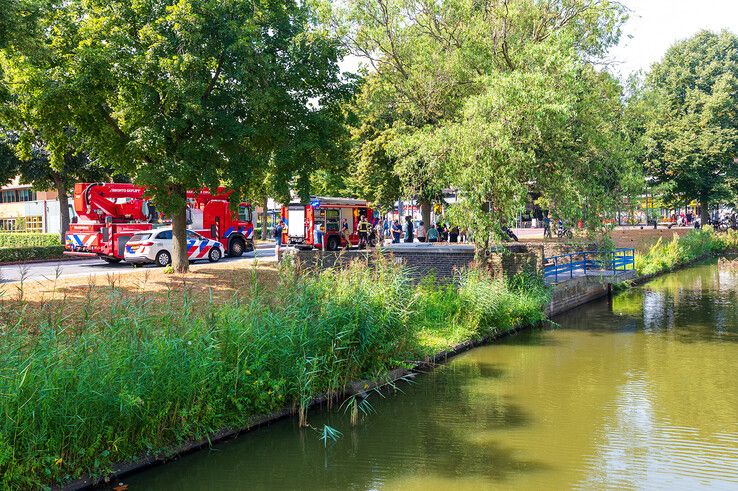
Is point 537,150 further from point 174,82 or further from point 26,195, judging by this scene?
point 26,195

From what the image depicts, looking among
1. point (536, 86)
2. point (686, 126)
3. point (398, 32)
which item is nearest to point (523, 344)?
point (536, 86)

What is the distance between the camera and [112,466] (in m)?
6.64

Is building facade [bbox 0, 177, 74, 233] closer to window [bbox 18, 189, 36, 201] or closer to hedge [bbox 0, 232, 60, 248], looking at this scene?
window [bbox 18, 189, 36, 201]

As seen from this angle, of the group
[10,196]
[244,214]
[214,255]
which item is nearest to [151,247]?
[214,255]

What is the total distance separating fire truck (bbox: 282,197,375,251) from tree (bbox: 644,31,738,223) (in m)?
19.5

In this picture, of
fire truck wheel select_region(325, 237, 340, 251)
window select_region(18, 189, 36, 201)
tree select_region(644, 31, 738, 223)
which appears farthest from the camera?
window select_region(18, 189, 36, 201)

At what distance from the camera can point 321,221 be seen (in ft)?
104

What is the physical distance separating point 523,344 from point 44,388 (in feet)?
34.2

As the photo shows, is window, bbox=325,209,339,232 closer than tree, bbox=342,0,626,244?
No

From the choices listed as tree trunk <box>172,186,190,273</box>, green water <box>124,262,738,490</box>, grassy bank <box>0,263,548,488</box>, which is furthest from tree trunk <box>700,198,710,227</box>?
Answer: grassy bank <box>0,263,548,488</box>

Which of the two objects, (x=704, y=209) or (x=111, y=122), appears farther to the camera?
(x=704, y=209)

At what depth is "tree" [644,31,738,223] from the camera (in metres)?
41.3

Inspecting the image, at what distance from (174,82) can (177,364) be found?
8983 millimetres

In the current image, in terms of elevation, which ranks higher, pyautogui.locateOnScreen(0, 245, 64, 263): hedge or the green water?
pyautogui.locateOnScreen(0, 245, 64, 263): hedge
